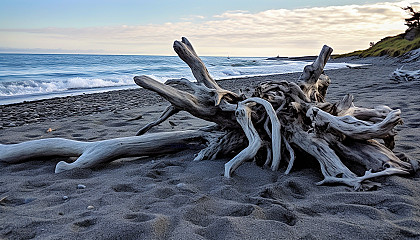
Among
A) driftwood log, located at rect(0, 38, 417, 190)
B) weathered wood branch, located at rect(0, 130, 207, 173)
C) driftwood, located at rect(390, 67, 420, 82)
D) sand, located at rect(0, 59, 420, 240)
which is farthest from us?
driftwood, located at rect(390, 67, 420, 82)

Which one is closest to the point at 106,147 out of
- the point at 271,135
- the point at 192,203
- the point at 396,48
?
the point at 192,203

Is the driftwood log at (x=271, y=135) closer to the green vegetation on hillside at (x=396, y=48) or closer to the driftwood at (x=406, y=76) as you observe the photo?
the driftwood at (x=406, y=76)

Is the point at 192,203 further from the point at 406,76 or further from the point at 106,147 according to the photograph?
the point at 406,76

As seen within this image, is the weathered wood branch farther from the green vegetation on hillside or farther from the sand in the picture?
the green vegetation on hillside

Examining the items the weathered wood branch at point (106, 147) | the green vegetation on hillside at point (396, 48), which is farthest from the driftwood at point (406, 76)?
the green vegetation on hillside at point (396, 48)

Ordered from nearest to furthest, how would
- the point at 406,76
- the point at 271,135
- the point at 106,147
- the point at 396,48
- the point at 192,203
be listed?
the point at 192,203
the point at 271,135
the point at 106,147
the point at 406,76
the point at 396,48

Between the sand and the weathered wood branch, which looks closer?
the sand

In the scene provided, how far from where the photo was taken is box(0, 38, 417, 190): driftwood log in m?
2.97

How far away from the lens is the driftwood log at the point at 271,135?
297 centimetres

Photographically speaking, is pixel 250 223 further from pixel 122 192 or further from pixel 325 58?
pixel 325 58

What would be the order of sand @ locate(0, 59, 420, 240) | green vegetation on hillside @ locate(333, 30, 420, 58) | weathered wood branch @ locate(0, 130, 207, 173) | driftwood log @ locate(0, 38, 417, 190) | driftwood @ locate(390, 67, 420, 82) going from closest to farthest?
sand @ locate(0, 59, 420, 240) < driftwood log @ locate(0, 38, 417, 190) < weathered wood branch @ locate(0, 130, 207, 173) < driftwood @ locate(390, 67, 420, 82) < green vegetation on hillside @ locate(333, 30, 420, 58)

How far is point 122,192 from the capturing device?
9.17 feet

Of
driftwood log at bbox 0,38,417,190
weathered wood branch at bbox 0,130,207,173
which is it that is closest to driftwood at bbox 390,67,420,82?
driftwood log at bbox 0,38,417,190

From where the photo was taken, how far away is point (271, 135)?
11.4 feet
